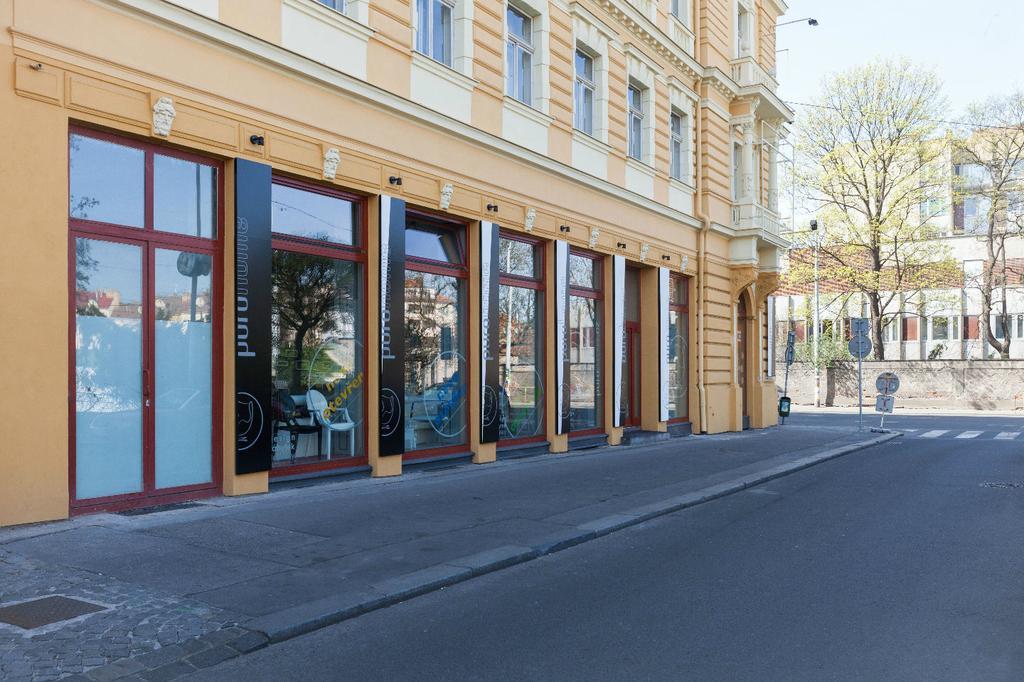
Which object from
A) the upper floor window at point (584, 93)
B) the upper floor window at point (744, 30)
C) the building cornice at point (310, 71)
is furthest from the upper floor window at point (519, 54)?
the upper floor window at point (744, 30)

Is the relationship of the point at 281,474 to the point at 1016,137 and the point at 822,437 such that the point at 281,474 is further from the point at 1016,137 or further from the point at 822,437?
the point at 1016,137

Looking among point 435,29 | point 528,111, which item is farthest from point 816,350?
point 435,29

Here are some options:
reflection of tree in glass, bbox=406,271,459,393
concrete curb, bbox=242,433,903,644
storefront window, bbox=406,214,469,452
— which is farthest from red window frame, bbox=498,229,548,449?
concrete curb, bbox=242,433,903,644

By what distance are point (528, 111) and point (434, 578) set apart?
1051 centimetres

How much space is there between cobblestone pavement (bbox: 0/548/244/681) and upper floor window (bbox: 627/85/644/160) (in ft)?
52.1

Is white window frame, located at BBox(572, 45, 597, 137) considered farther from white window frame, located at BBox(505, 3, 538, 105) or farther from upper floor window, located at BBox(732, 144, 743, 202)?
upper floor window, located at BBox(732, 144, 743, 202)

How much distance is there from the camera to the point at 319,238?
11.6 metres

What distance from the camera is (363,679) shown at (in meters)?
4.77

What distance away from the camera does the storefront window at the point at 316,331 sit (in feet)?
36.1

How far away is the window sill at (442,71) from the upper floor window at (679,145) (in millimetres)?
9316

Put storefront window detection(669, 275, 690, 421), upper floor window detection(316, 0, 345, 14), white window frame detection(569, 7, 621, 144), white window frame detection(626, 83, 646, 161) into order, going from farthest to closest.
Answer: storefront window detection(669, 275, 690, 421) → white window frame detection(626, 83, 646, 161) → white window frame detection(569, 7, 621, 144) → upper floor window detection(316, 0, 345, 14)

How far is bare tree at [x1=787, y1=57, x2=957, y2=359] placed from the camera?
128 ft

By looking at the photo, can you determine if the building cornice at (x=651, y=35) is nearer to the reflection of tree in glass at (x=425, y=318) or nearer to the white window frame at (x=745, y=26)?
the white window frame at (x=745, y=26)

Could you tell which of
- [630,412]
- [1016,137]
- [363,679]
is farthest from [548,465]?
[1016,137]
